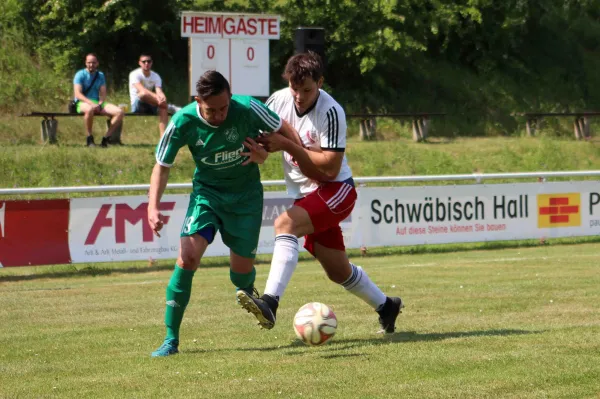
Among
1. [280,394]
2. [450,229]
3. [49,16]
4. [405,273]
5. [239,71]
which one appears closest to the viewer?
[280,394]

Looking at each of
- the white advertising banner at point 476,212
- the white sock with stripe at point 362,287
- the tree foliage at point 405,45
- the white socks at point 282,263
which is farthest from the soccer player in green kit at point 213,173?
the tree foliage at point 405,45

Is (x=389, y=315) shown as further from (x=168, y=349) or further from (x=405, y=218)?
(x=405, y=218)

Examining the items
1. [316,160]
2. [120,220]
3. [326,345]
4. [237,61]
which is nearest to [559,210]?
[120,220]

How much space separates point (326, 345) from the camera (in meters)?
7.49

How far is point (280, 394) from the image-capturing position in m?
5.71

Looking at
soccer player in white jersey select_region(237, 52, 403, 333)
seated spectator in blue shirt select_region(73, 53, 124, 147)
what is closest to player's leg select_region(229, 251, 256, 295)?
soccer player in white jersey select_region(237, 52, 403, 333)

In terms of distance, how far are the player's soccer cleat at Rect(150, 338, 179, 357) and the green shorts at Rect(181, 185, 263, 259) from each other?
769 millimetres

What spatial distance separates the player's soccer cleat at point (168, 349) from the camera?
7195 mm

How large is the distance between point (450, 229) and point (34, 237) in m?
6.72

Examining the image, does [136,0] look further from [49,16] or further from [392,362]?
[392,362]

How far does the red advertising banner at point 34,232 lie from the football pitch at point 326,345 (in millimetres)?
833

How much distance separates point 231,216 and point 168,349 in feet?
3.42

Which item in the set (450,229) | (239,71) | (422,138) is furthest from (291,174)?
(422,138)

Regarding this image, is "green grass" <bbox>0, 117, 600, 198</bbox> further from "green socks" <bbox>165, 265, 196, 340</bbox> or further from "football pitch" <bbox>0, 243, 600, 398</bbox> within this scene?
"green socks" <bbox>165, 265, 196, 340</bbox>
